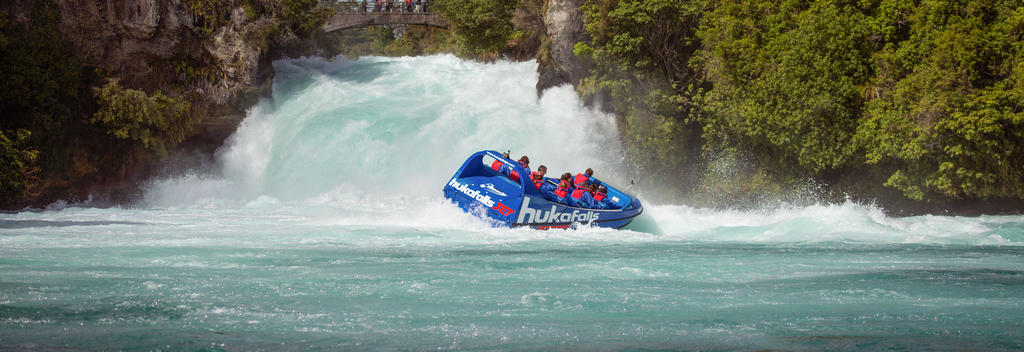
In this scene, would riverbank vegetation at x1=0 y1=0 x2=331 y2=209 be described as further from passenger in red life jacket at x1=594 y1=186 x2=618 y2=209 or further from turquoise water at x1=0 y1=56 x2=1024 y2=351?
passenger in red life jacket at x1=594 y1=186 x2=618 y2=209

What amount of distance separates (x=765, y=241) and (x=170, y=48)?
17008mm

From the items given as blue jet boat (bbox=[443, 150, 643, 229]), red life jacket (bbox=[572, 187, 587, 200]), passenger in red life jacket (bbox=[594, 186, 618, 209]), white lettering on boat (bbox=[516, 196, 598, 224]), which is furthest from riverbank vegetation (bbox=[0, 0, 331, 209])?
passenger in red life jacket (bbox=[594, 186, 618, 209])

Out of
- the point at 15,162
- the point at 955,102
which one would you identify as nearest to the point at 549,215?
the point at 955,102

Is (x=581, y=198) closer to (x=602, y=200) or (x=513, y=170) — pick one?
(x=602, y=200)

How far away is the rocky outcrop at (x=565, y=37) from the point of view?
2491 cm

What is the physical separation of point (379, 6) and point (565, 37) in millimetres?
21782

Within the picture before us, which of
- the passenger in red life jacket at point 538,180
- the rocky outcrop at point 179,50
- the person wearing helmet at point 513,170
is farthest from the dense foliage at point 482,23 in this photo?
the passenger in red life jacket at point 538,180

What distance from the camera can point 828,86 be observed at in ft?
65.4

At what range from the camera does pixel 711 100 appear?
74.3ft

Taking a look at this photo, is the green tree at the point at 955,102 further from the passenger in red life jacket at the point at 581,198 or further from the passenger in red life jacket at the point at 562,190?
the passenger in red life jacket at the point at 562,190

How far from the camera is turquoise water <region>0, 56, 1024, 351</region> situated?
7.30 meters

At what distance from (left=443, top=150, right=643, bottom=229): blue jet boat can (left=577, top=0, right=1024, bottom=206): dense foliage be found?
5894mm

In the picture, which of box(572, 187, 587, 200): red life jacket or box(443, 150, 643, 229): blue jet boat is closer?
box(443, 150, 643, 229): blue jet boat

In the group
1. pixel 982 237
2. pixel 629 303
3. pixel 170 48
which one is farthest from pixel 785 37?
pixel 170 48
